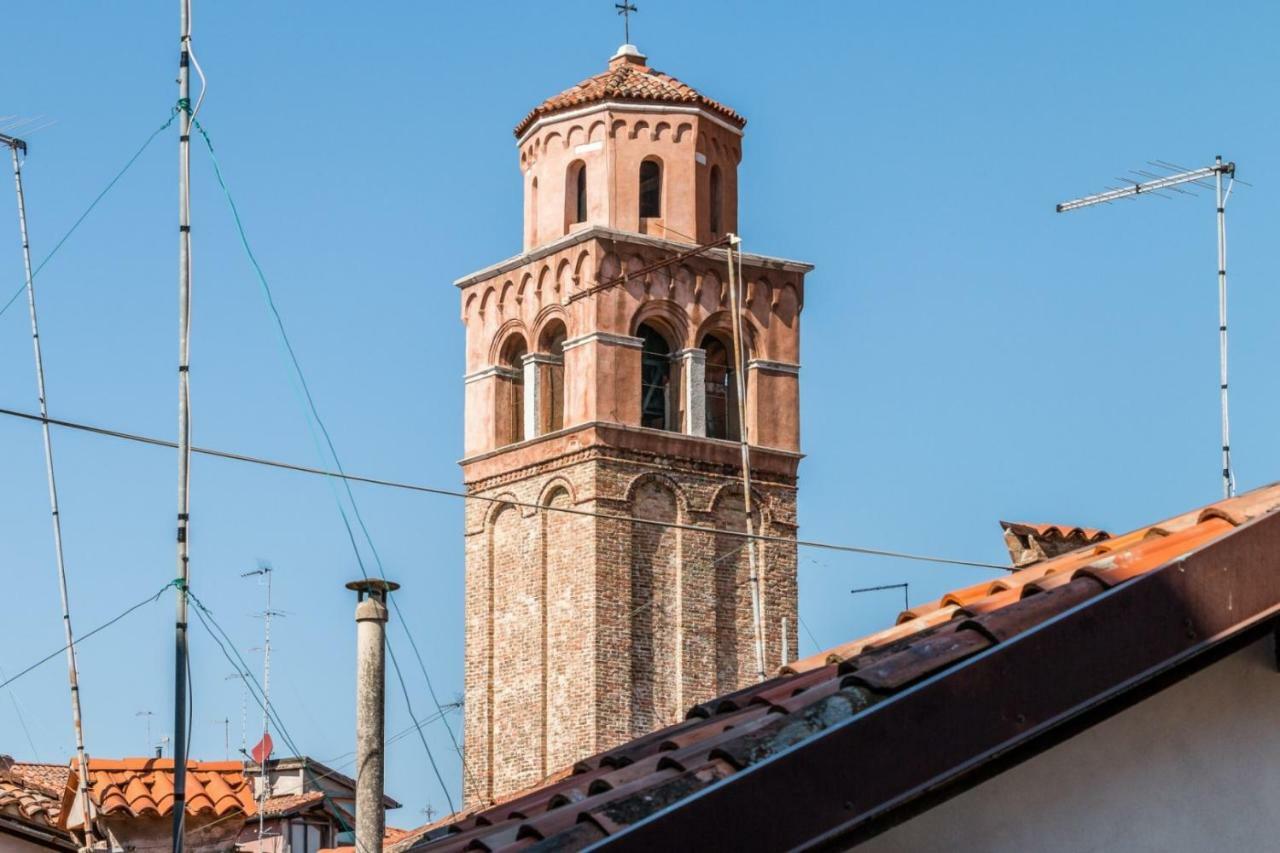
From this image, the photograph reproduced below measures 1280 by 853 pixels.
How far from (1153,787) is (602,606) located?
28094 mm

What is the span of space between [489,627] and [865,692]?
30.0 m

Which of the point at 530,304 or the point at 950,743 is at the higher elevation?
the point at 530,304

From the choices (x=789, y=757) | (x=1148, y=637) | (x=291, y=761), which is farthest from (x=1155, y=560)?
Answer: (x=291, y=761)

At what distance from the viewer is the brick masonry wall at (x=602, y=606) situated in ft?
107

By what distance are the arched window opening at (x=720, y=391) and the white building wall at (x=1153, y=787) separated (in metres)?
29.7

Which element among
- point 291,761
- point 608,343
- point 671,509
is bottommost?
point 291,761

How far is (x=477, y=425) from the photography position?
34.9 metres

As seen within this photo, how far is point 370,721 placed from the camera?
710 centimetres

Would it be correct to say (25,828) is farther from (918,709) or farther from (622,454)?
(622,454)

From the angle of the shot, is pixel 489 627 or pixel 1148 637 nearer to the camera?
pixel 1148 637

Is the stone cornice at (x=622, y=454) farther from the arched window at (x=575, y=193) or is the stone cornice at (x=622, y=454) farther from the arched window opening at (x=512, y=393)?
the arched window at (x=575, y=193)

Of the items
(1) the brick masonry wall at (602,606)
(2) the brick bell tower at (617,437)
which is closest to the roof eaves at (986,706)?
(1) the brick masonry wall at (602,606)

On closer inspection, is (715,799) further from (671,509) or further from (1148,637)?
(671,509)

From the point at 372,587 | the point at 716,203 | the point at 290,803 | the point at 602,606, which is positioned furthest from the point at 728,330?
the point at 372,587
